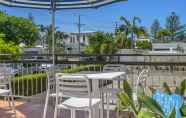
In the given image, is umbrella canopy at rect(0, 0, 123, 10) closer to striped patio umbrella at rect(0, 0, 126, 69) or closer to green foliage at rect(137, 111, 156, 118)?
striped patio umbrella at rect(0, 0, 126, 69)

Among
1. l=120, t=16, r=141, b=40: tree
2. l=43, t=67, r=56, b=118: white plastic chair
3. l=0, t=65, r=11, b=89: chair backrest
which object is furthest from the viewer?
l=120, t=16, r=141, b=40: tree

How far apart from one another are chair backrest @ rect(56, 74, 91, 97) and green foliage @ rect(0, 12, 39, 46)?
31.9m

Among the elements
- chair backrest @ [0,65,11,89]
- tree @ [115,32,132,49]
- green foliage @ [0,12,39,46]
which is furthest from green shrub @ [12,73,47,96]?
green foliage @ [0,12,39,46]

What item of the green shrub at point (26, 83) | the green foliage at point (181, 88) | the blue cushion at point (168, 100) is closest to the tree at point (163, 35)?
the green shrub at point (26, 83)

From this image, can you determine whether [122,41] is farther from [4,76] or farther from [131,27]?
[4,76]

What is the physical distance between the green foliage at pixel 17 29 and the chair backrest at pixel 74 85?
3186 centimetres

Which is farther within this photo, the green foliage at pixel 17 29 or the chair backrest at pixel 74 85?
the green foliage at pixel 17 29

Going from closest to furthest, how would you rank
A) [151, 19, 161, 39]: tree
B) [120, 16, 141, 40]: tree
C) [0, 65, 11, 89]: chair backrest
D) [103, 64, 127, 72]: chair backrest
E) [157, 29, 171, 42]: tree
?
[0, 65, 11, 89]: chair backrest → [103, 64, 127, 72]: chair backrest → [120, 16, 141, 40]: tree → [157, 29, 171, 42]: tree → [151, 19, 161, 39]: tree

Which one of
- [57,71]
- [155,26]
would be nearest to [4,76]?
[57,71]

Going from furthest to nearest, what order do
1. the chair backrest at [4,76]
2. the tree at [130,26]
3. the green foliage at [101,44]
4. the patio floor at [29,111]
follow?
1. the tree at [130,26]
2. the green foliage at [101,44]
3. the patio floor at [29,111]
4. the chair backrest at [4,76]

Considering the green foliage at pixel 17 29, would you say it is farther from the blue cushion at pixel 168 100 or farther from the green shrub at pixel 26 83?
the blue cushion at pixel 168 100

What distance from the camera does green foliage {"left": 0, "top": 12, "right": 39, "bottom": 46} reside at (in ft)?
114

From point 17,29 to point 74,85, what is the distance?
113ft

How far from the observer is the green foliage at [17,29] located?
3466cm
